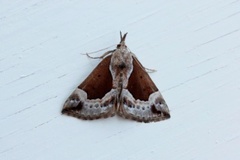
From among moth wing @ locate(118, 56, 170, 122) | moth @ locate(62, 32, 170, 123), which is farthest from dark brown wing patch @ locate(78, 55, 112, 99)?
moth wing @ locate(118, 56, 170, 122)

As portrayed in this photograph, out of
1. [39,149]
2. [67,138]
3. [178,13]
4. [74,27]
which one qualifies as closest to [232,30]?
[178,13]

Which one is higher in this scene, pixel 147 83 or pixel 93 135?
pixel 147 83

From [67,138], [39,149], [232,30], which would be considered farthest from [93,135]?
[232,30]

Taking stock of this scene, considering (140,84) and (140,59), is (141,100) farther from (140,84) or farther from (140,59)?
(140,59)

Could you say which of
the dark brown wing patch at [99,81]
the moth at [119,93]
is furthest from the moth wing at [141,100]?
the dark brown wing patch at [99,81]

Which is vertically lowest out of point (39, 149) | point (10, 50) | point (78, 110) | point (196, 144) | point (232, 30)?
point (196, 144)

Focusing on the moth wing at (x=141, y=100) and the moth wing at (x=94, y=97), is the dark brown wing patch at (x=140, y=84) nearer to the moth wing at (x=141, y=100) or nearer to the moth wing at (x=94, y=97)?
the moth wing at (x=141, y=100)

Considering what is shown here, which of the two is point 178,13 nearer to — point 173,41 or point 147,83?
point 173,41

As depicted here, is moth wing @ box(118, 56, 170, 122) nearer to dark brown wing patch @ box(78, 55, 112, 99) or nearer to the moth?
the moth
